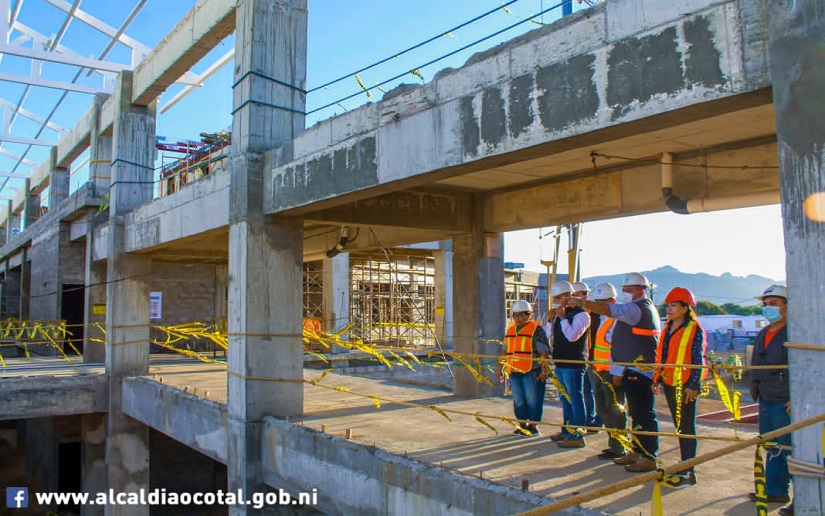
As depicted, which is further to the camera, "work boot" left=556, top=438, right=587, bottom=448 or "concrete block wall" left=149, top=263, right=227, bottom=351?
"concrete block wall" left=149, top=263, right=227, bottom=351

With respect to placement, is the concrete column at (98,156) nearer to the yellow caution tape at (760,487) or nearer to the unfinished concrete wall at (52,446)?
the unfinished concrete wall at (52,446)

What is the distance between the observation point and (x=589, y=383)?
732 centimetres

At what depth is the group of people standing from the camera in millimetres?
4938

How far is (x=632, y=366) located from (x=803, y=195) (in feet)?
8.27

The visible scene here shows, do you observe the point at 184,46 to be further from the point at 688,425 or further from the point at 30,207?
the point at 30,207

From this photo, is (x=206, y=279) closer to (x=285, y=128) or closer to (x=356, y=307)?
(x=356, y=307)

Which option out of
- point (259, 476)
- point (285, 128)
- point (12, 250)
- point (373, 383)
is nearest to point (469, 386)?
point (373, 383)

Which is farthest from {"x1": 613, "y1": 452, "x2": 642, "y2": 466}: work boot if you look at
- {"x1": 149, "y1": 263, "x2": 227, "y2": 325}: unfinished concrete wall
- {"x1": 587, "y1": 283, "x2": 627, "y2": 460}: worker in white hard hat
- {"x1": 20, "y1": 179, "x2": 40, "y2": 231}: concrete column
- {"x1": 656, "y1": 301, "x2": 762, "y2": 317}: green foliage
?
{"x1": 656, "y1": 301, "x2": 762, "y2": 317}: green foliage

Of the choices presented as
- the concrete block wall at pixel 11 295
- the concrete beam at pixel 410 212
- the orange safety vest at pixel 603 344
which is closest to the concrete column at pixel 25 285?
the concrete block wall at pixel 11 295

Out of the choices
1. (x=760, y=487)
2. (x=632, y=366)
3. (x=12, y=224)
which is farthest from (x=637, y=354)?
(x=12, y=224)

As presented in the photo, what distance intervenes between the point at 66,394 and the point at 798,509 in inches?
541

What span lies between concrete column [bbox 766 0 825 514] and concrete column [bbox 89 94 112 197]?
57.9 ft

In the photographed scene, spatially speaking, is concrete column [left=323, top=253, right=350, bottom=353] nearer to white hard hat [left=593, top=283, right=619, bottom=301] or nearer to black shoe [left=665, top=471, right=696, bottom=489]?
white hard hat [left=593, top=283, right=619, bottom=301]

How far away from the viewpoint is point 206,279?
2278 centimetres
